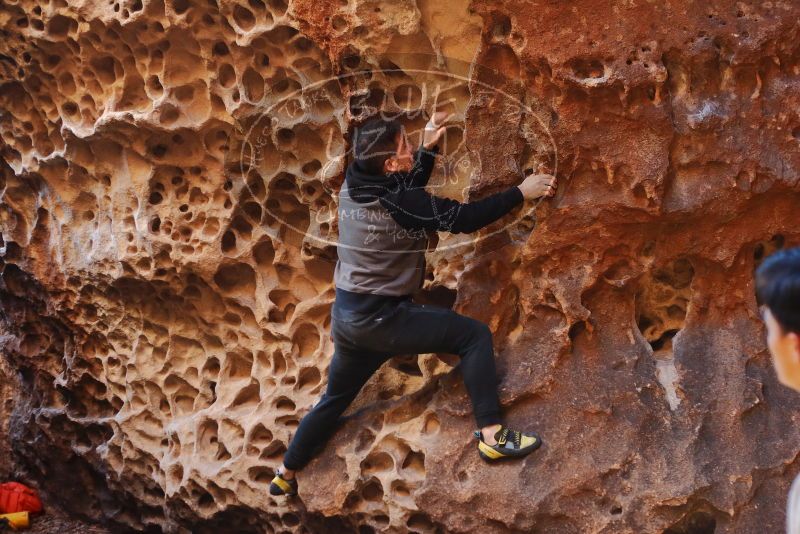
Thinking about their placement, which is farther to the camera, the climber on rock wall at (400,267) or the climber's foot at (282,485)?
the climber's foot at (282,485)

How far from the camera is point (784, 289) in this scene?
4.51ft

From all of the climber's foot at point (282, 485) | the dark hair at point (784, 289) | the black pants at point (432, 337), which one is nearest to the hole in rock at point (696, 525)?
the black pants at point (432, 337)

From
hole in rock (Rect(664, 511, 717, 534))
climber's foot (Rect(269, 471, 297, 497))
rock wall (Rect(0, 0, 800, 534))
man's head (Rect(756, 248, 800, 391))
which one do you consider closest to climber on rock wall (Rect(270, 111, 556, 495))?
rock wall (Rect(0, 0, 800, 534))

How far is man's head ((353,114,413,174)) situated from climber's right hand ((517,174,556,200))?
385mm

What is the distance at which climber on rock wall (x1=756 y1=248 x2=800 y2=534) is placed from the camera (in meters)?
1.37

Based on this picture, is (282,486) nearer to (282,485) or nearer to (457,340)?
(282,485)

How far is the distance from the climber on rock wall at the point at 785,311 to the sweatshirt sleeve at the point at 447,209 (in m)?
1.53

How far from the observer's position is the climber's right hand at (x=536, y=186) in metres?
2.99

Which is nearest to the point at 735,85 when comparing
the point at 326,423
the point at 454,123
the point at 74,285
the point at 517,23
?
the point at 517,23

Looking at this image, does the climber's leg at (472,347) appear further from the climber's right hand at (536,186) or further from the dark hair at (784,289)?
the dark hair at (784,289)

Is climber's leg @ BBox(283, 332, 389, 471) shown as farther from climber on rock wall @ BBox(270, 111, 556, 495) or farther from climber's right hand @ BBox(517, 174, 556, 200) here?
climber's right hand @ BBox(517, 174, 556, 200)

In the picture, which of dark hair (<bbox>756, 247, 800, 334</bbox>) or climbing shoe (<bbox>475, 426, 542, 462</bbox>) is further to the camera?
climbing shoe (<bbox>475, 426, 542, 462</bbox>)

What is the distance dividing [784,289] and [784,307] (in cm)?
3

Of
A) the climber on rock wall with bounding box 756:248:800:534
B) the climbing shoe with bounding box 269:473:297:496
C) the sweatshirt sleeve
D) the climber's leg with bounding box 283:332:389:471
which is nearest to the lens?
the climber on rock wall with bounding box 756:248:800:534
